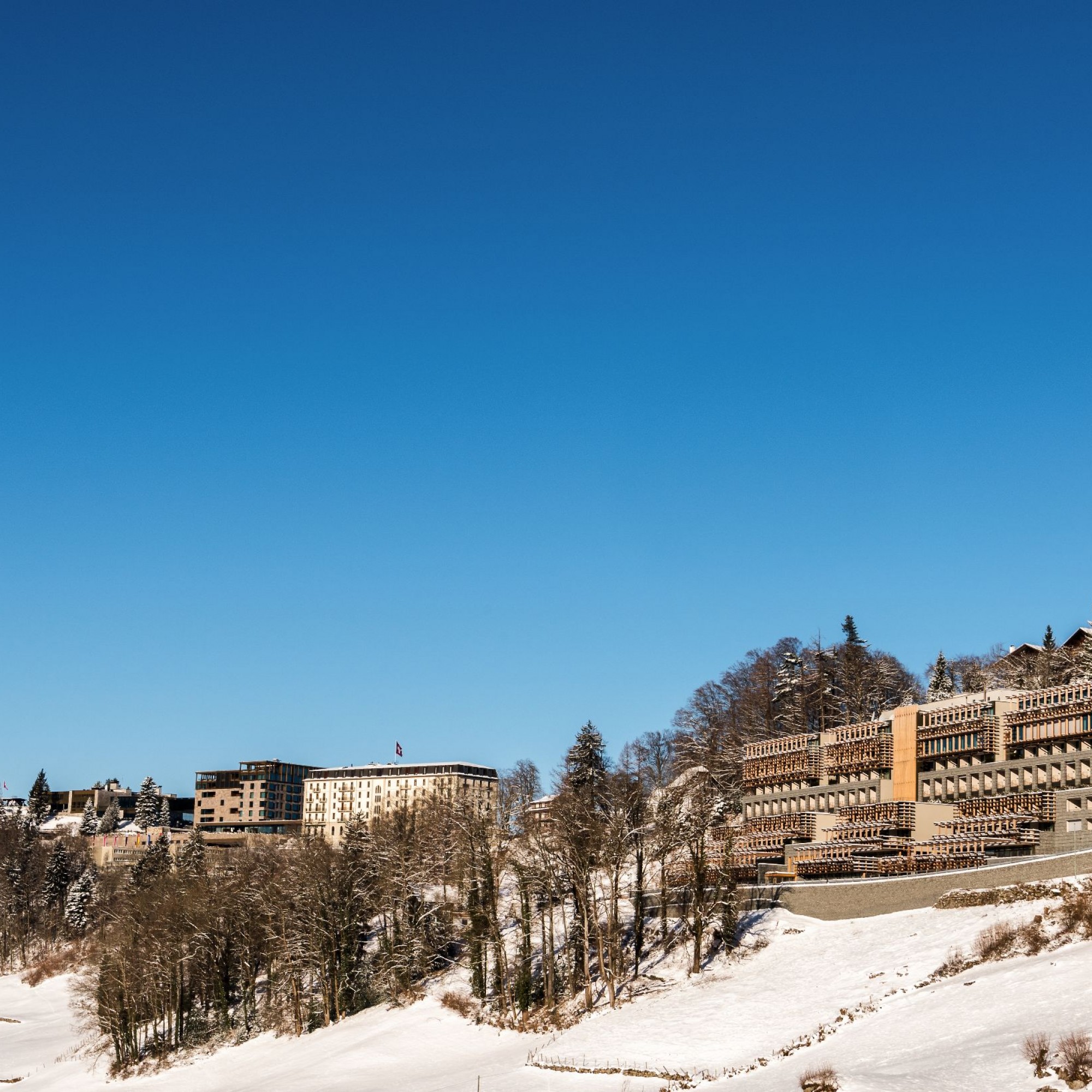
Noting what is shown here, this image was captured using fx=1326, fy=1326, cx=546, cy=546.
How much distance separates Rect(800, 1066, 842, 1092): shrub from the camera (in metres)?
40.2

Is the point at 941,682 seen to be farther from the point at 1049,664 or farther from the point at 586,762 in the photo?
the point at 586,762

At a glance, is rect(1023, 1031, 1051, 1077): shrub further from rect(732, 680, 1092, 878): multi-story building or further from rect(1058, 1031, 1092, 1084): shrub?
rect(732, 680, 1092, 878): multi-story building

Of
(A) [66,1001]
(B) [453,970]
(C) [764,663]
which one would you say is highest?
(C) [764,663]

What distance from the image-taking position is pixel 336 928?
80.1 meters

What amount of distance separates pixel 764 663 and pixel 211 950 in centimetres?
6926

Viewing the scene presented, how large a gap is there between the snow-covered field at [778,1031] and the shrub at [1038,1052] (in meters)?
0.35

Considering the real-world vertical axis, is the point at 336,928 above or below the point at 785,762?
below

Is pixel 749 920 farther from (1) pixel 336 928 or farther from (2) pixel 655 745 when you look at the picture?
(2) pixel 655 745

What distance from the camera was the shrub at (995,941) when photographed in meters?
55.3

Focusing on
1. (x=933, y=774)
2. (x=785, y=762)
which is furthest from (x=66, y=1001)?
(x=933, y=774)

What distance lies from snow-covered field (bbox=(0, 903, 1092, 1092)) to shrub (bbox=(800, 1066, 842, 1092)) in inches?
21.1

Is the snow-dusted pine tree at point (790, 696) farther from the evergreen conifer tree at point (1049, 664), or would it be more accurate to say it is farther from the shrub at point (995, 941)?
the shrub at point (995, 941)

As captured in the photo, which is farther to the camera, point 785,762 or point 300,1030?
point 785,762

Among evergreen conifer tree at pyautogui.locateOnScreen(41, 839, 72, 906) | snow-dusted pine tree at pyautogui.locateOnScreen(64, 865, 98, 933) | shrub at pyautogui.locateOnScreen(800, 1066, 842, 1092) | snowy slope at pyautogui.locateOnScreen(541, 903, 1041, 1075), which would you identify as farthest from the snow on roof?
evergreen conifer tree at pyautogui.locateOnScreen(41, 839, 72, 906)
